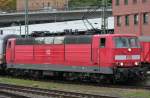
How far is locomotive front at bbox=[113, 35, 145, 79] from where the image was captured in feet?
91.0

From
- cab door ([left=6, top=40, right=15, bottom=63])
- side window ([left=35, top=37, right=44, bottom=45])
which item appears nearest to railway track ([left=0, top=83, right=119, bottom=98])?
side window ([left=35, top=37, right=44, bottom=45])

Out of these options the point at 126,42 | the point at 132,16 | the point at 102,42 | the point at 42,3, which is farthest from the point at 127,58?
the point at 42,3

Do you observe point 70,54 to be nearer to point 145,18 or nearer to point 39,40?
point 39,40

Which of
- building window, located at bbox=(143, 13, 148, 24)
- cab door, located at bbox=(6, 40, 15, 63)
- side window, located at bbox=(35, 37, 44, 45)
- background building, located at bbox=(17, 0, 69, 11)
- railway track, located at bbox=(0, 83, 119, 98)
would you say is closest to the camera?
railway track, located at bbox=(0, 83, 119, 98)

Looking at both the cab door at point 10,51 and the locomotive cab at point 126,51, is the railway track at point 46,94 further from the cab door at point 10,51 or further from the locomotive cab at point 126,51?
the cab door at point 10,51

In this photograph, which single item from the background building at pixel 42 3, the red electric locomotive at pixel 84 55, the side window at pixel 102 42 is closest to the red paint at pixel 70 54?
the red electric locomotive at pixel 84 55

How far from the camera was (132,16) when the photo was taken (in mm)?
75562

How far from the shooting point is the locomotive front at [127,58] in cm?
2773

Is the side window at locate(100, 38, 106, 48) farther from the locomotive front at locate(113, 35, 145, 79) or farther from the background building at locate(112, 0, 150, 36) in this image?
the background building at locate(112, 0, 150, 36)

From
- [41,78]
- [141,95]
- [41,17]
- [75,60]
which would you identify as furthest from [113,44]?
[41,17]

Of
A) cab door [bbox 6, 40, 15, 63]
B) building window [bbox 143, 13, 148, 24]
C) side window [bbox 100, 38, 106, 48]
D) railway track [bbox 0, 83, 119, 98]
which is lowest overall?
railway track [bbox 0, 83, 119, 98]

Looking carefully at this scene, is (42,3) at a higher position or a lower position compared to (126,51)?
higher

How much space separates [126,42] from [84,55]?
2824 millimetres

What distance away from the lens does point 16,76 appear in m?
39.0
